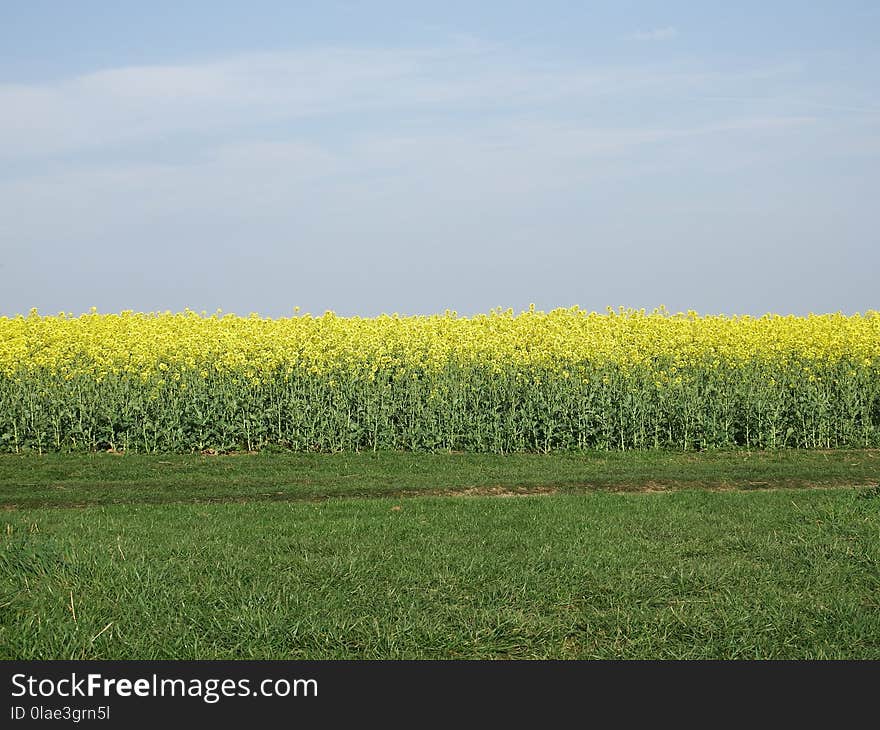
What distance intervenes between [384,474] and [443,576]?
8.77 m

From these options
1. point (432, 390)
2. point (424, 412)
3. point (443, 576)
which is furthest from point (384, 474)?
point (443, 576)

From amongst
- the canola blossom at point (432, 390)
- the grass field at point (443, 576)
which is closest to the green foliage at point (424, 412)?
the canola blossom at point (432, 390)

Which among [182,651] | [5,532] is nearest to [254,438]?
[5,532]

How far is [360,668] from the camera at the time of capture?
258 inches

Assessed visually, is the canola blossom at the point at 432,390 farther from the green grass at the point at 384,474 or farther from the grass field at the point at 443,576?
the grass field at the point at 443,576

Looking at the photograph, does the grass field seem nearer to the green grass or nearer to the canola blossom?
the green grass

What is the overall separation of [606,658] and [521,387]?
1426cm

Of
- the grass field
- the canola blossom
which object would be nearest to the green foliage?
the canola blossom

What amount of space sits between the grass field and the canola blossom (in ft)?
17.7

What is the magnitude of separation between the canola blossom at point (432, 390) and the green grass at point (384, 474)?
2.68 ft

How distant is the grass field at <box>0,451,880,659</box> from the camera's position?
717 centimetres

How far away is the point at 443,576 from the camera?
8.62 m

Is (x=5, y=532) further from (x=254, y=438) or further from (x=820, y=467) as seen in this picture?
(x=820, y=467)

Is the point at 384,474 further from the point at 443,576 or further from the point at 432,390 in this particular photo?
the point at 443,576
